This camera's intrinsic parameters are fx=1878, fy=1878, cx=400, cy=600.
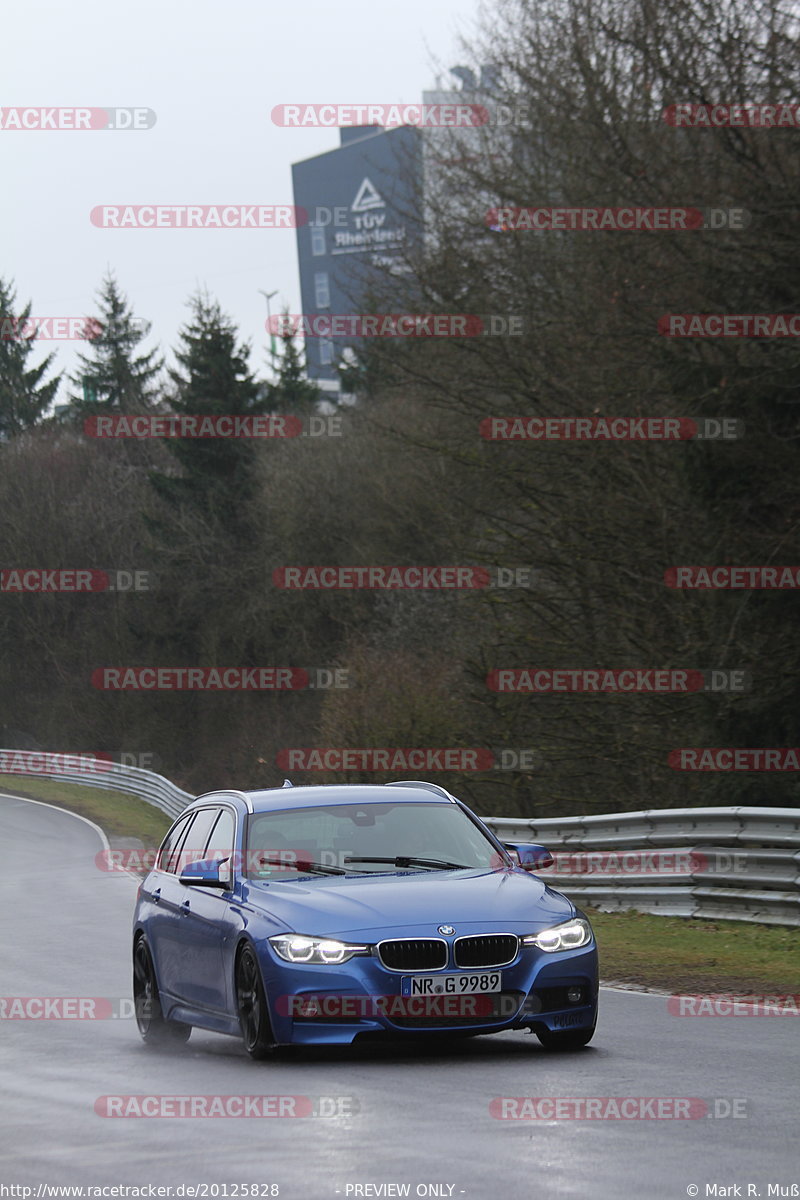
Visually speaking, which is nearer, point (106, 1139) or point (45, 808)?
point (106, 1139)

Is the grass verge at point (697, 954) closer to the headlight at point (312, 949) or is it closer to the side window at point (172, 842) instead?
the side window at point (172, 842)

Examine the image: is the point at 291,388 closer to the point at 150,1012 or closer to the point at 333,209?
the point at 333,209

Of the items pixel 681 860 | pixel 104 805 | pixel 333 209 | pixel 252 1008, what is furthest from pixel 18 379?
pixel 252 1008

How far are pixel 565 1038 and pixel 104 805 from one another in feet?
138

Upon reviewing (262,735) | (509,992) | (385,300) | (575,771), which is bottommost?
(262,735)

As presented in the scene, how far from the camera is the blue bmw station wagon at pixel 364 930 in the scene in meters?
8.98

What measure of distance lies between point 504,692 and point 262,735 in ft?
108

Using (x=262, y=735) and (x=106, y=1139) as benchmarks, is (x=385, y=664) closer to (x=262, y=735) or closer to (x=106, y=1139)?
(x=262, y=735)

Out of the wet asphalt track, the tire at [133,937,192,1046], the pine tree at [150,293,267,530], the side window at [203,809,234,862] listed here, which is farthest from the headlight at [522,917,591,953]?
the pine tree at [150,293,267,530]

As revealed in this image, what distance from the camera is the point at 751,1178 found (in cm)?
601

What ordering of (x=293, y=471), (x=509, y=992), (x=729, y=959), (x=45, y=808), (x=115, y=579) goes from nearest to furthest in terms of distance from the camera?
(x=509, y=992), (x=729, y=959), (x=45, y=808), (x=293, y=471), (x=115, y=579)

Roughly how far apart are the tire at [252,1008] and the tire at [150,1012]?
54.9 inches

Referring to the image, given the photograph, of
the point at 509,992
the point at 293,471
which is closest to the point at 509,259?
the point at 509,992

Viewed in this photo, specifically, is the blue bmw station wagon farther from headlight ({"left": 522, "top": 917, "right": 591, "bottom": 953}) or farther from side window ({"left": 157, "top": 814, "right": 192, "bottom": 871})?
side window ({"left": 157, "top": 814, "right": 192, "bottom": 871})
